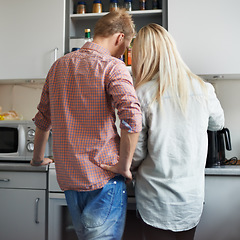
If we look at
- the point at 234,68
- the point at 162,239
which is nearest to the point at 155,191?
the point at 162,239

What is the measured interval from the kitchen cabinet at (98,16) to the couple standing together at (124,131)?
3.04ft

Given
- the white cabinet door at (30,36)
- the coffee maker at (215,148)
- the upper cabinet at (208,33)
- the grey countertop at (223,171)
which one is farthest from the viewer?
the white cabinet door at (30,36)

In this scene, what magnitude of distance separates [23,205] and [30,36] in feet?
3.68

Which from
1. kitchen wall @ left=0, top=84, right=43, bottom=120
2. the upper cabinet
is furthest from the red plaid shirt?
kitchen wall @ left=0, top=84, right=43, bottom=120

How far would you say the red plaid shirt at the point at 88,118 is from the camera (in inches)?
41.8

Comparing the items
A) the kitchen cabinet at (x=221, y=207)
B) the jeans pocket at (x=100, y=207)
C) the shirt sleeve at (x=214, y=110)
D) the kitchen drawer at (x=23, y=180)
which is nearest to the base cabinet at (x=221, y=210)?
the kitchen cabinet at (x=221, y=207)

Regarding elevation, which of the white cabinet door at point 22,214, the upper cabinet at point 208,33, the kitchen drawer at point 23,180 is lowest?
the white cabinet door at point 22,214

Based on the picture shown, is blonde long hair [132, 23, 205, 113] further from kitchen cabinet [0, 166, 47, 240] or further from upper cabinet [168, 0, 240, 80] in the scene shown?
kitchen cabinet [0, 166, 47, 240]

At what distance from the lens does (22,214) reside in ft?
6.14

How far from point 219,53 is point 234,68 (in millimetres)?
130

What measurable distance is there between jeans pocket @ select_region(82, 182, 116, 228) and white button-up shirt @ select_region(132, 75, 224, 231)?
0.55 ft

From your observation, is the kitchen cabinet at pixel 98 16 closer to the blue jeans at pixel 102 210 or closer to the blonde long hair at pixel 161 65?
the blonde long hair at pixel 161 65

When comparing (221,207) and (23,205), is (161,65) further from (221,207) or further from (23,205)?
(23,205)

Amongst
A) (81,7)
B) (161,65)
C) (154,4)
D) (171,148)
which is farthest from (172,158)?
(81,7)
